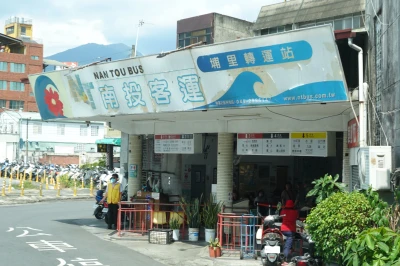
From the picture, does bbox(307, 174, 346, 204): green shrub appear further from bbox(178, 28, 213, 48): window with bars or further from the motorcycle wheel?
bbox(178, 28, 213, 48): window with bars

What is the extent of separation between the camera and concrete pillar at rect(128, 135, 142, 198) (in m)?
21.1

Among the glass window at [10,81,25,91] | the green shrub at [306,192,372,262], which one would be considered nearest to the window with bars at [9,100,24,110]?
the glass window at [10,81,25,91]

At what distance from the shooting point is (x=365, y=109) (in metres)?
11.8

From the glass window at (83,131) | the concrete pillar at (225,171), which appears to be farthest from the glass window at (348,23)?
the glass window at (83,131)

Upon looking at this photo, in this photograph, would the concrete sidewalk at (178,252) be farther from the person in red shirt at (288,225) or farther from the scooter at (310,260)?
the scooter at (310,260)

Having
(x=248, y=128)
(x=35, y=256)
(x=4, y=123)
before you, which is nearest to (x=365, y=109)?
(x=248, y=128)

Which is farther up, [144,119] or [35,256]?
[144,119]

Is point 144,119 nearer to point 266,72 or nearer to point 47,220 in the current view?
point 47,220

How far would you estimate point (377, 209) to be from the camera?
981 centimetres

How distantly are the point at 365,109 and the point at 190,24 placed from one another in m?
16.6

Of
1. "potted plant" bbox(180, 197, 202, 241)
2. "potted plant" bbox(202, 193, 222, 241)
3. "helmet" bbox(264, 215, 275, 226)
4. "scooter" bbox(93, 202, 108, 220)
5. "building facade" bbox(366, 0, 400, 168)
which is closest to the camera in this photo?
"building facade" bbox(366, 0, 400, 168)

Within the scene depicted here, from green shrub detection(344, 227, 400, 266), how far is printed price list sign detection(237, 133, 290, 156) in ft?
25.4

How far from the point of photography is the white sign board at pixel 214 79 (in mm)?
11930

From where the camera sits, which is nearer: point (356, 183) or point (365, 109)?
point (365, 109)
